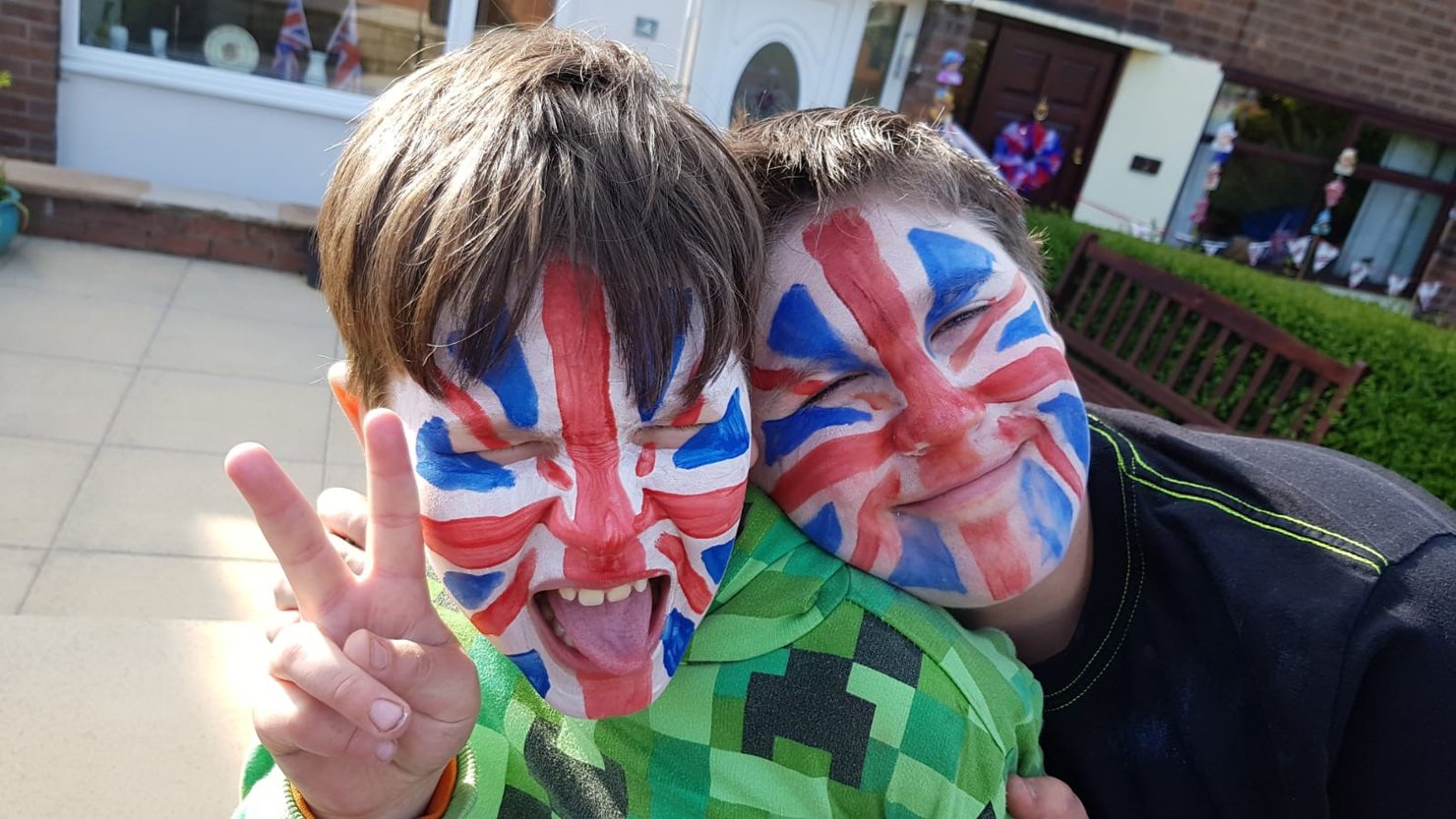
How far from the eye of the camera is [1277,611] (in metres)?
1.24

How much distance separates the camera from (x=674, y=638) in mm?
1060

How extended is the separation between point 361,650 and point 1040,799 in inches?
31.5

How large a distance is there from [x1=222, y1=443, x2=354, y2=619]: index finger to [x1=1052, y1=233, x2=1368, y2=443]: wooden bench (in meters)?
4.34

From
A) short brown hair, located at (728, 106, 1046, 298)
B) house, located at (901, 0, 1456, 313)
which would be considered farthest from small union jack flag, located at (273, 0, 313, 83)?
short brown hair, located at (728, 106, 1046, 298)

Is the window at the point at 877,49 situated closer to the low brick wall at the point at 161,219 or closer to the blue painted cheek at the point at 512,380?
the low brick wall at the point at 161,219

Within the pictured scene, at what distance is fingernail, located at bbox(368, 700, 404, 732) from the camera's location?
0.92 meters

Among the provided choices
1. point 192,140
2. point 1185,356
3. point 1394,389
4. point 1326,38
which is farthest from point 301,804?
point 1326,38

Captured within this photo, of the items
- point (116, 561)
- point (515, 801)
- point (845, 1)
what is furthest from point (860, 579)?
point (845, 1)

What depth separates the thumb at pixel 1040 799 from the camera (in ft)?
3.79

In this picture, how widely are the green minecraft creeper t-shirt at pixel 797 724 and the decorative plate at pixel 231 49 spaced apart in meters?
6.18

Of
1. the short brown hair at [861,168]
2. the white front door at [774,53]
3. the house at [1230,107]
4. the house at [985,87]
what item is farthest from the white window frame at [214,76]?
the short brown hair at [861,168]

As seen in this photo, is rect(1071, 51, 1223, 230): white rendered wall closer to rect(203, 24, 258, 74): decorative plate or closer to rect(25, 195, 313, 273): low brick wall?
rect(25, 195, 313, 273): low brick wall

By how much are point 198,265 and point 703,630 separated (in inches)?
217

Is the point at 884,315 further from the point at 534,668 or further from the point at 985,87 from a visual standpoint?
the point at 985,87
